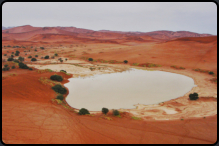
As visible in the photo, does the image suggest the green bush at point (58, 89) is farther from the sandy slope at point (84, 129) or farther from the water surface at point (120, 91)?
the sandy slope at point (84, 129)

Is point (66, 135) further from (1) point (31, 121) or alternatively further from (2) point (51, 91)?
(2) point (51, 91)

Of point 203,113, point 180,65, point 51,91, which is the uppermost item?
point 180,65

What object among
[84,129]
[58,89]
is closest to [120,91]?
[58,89]

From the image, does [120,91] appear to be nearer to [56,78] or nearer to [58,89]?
[58,89]

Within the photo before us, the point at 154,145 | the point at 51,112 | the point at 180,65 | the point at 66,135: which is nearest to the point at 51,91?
the point at 51,112

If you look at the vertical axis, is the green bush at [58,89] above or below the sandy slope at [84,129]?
above

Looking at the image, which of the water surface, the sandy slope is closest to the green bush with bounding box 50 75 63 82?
the water surface

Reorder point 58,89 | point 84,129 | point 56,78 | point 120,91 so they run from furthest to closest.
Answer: point 56,78, point 120,91, point 58,89, point 84,129

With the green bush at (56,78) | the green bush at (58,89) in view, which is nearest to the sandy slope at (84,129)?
the green bush at (58,89)
